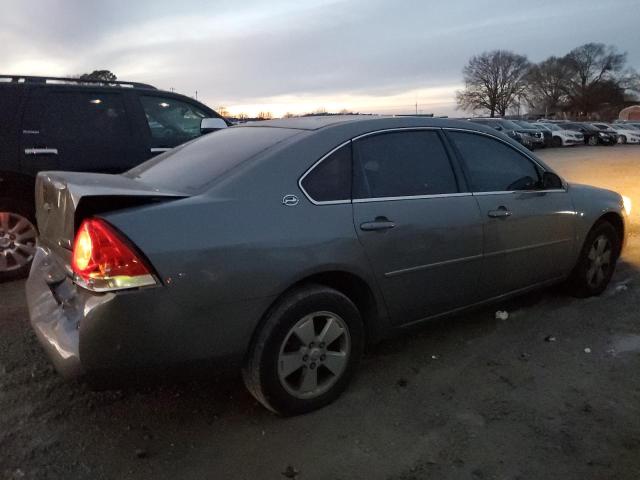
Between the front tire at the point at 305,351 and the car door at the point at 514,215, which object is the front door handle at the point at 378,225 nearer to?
the front tire at the point at 305,351

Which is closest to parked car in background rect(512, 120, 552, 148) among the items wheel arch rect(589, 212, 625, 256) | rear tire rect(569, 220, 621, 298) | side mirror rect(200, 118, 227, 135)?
wheel arch rect(589, 212, 625, 256)

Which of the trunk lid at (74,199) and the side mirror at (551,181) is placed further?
the side mirror at (551,181)

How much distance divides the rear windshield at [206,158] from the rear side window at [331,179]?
30 cm

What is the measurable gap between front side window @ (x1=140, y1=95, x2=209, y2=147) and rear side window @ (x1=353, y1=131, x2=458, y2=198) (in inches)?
130

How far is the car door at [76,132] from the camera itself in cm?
531

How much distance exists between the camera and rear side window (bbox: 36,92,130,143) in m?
5.44

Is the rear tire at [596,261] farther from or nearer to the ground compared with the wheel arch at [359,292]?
nearer to the ground

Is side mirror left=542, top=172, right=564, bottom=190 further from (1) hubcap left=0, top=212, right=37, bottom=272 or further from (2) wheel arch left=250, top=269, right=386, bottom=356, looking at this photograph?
(1) hubcap left=0, top=212, right=37, bottom=272

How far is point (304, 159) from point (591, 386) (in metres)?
2.15

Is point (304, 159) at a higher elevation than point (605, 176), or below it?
higher

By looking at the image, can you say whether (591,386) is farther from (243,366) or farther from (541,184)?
(243,366)

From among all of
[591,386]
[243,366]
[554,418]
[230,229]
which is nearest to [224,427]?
[243,366]

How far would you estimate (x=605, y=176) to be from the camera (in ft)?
47.9

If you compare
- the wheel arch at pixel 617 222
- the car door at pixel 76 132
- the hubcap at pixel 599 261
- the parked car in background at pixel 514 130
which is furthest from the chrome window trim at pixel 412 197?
the parked car in background at pixel 514 130
